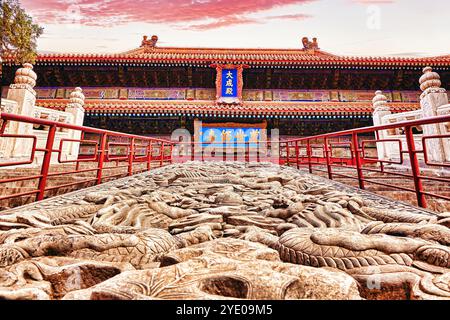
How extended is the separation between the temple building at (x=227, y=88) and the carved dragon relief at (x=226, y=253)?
726 cm

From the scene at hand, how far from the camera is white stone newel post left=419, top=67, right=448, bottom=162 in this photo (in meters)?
5.45

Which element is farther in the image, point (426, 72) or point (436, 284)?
point (426, 72)

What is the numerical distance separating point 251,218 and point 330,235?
36.0 inches

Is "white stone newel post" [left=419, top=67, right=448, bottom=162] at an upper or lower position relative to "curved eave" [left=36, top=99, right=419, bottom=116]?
lower

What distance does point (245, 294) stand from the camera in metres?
1.03

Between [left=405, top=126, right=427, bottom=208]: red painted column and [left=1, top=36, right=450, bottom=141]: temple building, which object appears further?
[left=1, top=36, right=450, bottom=141]: temple building

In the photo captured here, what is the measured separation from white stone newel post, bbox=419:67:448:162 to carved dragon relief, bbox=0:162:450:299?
4809 millimetres

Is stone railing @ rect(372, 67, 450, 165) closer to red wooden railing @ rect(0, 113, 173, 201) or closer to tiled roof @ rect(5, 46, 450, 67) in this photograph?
tiled roof @ rect(5, 46, 450, 67)

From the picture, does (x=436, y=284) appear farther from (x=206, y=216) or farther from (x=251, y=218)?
(x=206, y=216)

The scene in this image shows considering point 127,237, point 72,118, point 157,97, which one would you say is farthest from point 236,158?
point 127,237

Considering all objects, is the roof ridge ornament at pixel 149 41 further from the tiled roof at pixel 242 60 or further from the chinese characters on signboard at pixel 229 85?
the chinese characters on signboard at pixel 229 85

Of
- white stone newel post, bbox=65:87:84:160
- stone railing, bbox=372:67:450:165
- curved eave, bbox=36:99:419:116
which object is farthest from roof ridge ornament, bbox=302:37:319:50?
white stone newel post, bbox=65:87:84:160

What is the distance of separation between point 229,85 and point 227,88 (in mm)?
180

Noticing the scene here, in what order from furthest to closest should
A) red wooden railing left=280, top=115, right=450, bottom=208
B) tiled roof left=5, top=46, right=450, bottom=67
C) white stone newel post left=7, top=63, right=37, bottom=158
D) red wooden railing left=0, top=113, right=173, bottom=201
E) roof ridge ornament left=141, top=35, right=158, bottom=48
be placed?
1. roof ridge ornament left=141, top=35, right=158, bottom=48
2. tiled roof left=5, top=46, right=450, bottom=67
3. white stone newel post left=7, top=63, right=37, bottom=158
4. red wooden railing left=280, top=115, right=450, bottom=208
5. red wooden railing left=0, top=113, right=173, bottom=201
